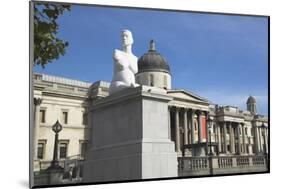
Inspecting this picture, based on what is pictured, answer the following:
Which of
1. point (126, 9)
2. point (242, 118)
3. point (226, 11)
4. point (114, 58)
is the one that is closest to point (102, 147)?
point (114, 58)

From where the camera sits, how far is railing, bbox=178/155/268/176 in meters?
8.89

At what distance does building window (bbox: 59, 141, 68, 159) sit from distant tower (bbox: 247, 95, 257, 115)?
184 inches

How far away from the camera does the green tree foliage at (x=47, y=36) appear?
748 centimetres

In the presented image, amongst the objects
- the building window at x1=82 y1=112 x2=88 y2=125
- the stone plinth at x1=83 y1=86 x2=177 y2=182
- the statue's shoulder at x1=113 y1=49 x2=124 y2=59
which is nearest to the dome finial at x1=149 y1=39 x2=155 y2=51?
the statue's shoulder at x1=113 y1=49 x2=124 y2=59

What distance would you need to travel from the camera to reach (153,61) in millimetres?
9867

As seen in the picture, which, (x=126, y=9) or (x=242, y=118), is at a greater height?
(x=126, y=9)

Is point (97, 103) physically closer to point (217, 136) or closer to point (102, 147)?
point (102, 147)

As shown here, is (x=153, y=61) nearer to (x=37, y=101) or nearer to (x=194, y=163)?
(x=194, y=163)

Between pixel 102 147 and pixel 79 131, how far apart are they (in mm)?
1249

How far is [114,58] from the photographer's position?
8.66 m

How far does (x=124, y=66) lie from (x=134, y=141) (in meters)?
1.75

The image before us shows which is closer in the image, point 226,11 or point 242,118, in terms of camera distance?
→ point 226,11

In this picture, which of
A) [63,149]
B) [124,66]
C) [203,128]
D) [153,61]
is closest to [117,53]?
[124,66]

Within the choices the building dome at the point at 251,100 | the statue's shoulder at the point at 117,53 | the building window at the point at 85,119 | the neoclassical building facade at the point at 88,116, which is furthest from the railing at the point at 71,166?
the building dome at the point at 251,100
